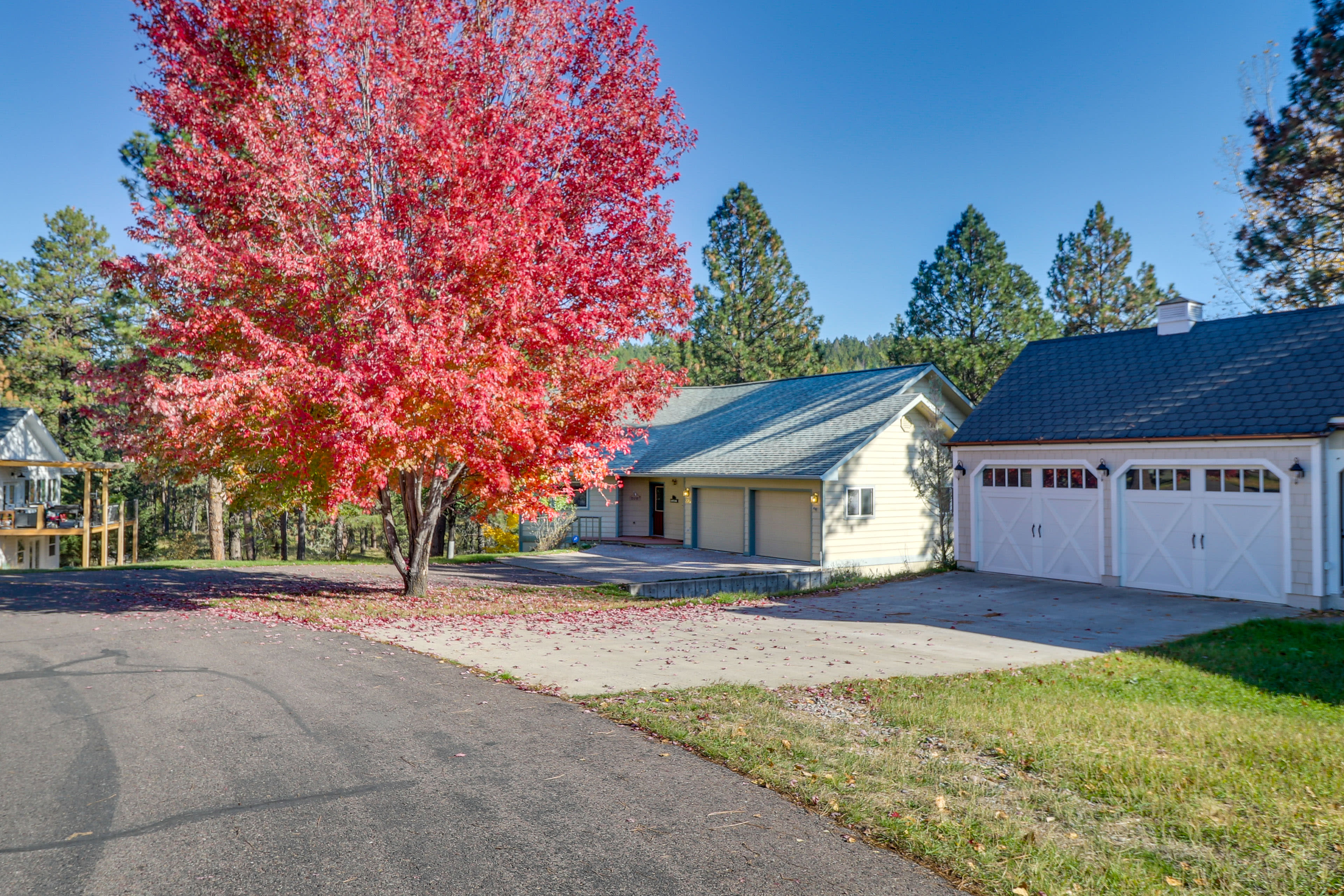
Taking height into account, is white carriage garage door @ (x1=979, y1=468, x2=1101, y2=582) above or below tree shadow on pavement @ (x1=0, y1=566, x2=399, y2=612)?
above

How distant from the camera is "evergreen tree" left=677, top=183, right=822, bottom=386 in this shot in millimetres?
46375

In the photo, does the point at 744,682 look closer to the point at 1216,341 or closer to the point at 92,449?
the point at 1216,341

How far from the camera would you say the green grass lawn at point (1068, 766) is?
14.6ft

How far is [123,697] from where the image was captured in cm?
759

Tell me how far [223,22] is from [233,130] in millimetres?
1548

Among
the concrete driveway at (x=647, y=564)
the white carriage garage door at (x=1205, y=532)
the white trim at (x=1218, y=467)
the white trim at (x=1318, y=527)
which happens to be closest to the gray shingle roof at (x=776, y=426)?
the concrete driveway at (x=647, y=564)

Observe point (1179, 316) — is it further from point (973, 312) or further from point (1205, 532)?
point (973, 312)

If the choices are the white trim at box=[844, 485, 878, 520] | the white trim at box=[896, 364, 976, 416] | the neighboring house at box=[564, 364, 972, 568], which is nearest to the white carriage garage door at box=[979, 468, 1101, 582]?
the white trim at box=[844, 485, 878, 520]

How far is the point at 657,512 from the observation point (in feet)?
97.9

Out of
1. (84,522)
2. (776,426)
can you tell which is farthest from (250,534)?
(776,426)

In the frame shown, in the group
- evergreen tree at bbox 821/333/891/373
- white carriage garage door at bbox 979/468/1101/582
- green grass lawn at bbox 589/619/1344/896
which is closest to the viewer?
green grass lawn at bbox 589/619/1344/896

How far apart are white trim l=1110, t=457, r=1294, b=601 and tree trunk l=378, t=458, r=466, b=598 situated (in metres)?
13.6

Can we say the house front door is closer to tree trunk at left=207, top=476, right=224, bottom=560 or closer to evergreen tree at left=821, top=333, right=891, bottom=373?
tree trunk at left=207, top=476, right=224, bottom=560

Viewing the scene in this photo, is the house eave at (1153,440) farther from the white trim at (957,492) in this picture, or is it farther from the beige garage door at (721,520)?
the beige garage door at (721,520)
